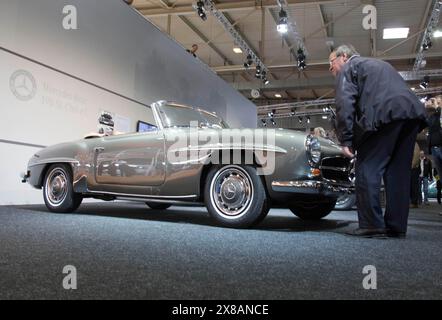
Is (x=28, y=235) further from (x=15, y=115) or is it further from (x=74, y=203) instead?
(x=15, y=115)

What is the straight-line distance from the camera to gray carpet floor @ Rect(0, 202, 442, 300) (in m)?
1.48

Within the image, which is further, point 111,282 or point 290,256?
point 290,256

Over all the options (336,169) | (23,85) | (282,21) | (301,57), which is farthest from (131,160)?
(301,57)

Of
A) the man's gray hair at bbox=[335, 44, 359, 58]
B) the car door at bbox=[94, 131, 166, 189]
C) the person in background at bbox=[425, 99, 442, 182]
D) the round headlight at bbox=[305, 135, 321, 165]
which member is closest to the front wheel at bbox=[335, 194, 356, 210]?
the person in background at bbox=[425, 99, 442, 182]

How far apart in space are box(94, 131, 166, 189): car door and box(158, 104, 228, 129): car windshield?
0.30 metres

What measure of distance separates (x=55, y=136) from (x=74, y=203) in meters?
2.39

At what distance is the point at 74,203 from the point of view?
4543mm

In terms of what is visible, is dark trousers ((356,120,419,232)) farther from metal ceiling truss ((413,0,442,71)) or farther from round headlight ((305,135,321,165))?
metal ceiling truss ((413,0,442,71))

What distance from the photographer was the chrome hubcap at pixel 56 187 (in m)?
4.61

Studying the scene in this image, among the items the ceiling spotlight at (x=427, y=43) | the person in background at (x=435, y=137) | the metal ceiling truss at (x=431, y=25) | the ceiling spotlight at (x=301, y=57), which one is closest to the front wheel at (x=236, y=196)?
the person in background at (x=435, y=137)

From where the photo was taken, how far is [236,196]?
343cm

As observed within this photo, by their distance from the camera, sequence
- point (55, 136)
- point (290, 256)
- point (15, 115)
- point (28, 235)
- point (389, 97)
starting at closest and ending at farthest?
point (290, 256)
point (28, 235)
point (389, 97)
point (15, 115)
point (55, 136)
